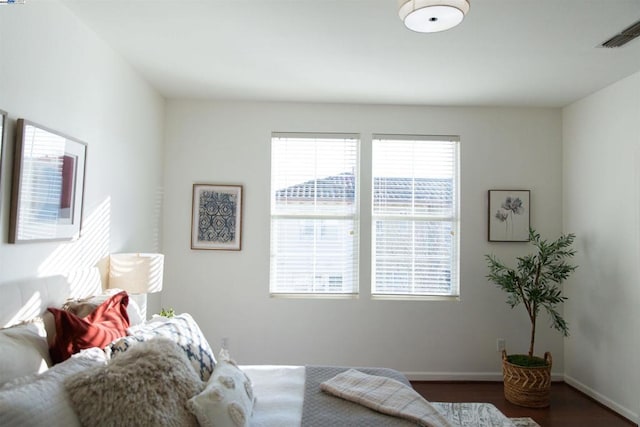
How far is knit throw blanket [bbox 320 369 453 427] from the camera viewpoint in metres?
1.93

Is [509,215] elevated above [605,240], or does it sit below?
above

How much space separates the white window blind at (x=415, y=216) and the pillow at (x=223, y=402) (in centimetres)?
250

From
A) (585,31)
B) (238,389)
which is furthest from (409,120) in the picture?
(238,389)

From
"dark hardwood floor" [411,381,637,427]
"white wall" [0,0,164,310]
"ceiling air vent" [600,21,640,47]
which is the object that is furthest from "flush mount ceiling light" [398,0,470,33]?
"dark hardwood floor" [411,381,637,427]

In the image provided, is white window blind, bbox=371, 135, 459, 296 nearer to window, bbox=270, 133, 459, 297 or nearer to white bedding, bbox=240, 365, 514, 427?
window, bbox=270, 133, 459, 297

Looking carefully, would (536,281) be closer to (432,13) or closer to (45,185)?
A: (432,13)

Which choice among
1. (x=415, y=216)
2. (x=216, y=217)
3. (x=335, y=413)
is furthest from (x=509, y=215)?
(x=335, y=413)

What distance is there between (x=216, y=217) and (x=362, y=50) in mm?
2108

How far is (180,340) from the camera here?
2051 millimetres

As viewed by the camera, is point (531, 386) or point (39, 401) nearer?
point (39, 401)

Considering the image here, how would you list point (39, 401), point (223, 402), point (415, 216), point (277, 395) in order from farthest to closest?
point (415, 216) → point (277, 395) → point (223, 402) → point (39, 401)

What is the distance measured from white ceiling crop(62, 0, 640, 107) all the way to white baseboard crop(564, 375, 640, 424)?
264 cm

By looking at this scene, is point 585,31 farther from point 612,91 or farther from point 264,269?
point 264,269

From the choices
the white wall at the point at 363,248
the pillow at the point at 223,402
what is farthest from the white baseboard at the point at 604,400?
the pillow at the point at 223,402
